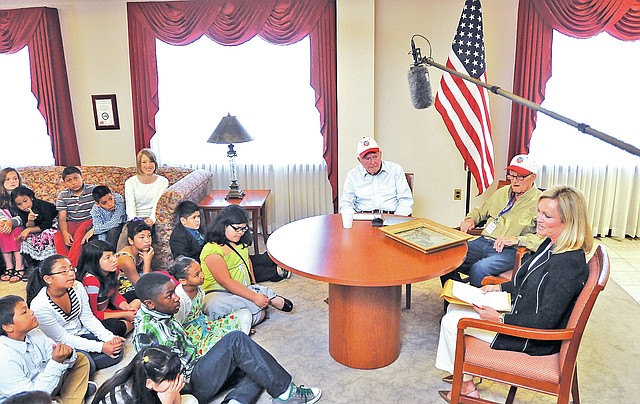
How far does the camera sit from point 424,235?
2957mm

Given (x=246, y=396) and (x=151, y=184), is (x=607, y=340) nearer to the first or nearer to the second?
(x=246, y=396)

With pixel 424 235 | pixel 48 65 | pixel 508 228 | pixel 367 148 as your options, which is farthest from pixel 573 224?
pixel 48 65

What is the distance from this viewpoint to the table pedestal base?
2.72 m

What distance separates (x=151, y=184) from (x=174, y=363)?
8.84ft

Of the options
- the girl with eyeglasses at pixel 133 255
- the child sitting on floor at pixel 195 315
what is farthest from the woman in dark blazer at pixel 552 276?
the girl with eyeglasses at pixel 133 255

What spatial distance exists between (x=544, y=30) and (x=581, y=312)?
10.5 feet

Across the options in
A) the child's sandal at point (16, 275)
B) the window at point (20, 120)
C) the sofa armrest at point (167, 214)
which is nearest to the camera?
the sofa armrest at point (167, 214)

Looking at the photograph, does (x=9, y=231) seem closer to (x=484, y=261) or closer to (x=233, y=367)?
(x=233, y=367)

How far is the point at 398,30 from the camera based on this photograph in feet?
15.3

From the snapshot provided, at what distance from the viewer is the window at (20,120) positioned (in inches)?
194

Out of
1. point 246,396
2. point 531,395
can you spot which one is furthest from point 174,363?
point 531,395

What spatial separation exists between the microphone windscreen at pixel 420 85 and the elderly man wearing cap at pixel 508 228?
0.86 m

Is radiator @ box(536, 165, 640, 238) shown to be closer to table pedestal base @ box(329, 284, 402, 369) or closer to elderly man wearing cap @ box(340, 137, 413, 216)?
elderly man wearing cap @ box(340, 137, 413, 216)

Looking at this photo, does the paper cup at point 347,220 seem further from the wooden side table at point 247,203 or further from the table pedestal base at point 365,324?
the wooden side table at point 247,203
